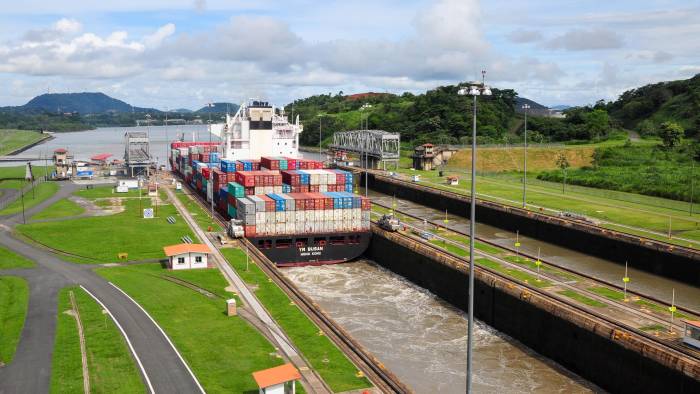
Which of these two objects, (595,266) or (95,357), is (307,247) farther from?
(95,357)

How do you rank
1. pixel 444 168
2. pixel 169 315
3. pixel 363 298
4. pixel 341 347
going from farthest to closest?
pixel 444 168 → pixel 363 298 → pixel 169 315 → pixel 341 347

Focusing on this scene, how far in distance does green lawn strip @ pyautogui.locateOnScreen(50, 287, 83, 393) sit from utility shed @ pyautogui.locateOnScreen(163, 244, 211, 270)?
42.7 feet

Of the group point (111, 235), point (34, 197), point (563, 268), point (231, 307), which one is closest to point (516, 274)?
point (563, 268)

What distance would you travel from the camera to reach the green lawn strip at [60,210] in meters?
78.7

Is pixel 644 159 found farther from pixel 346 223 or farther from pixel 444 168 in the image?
pixel 346 223

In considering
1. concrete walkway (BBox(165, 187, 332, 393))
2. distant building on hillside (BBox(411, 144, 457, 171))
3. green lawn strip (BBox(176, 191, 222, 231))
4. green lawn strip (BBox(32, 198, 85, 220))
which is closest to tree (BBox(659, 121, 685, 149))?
distant building on hillside (BBox(411, 144, 457, 171))

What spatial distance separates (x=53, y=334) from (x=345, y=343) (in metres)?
17.6

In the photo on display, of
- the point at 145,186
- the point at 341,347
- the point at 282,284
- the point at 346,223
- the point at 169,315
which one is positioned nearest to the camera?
the point at 341,347

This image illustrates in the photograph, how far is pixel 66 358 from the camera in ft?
107

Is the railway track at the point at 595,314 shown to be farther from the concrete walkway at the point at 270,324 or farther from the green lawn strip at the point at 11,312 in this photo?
the green lawn strip at the point at 11,312

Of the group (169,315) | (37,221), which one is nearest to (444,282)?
(169,315)

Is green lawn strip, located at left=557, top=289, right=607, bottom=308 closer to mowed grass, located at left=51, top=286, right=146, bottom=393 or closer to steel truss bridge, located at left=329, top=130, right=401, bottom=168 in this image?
mowed grass, located at left=51, top=286, right=146, bottom=393

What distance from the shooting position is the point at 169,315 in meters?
40.7

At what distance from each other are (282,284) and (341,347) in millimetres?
14222
